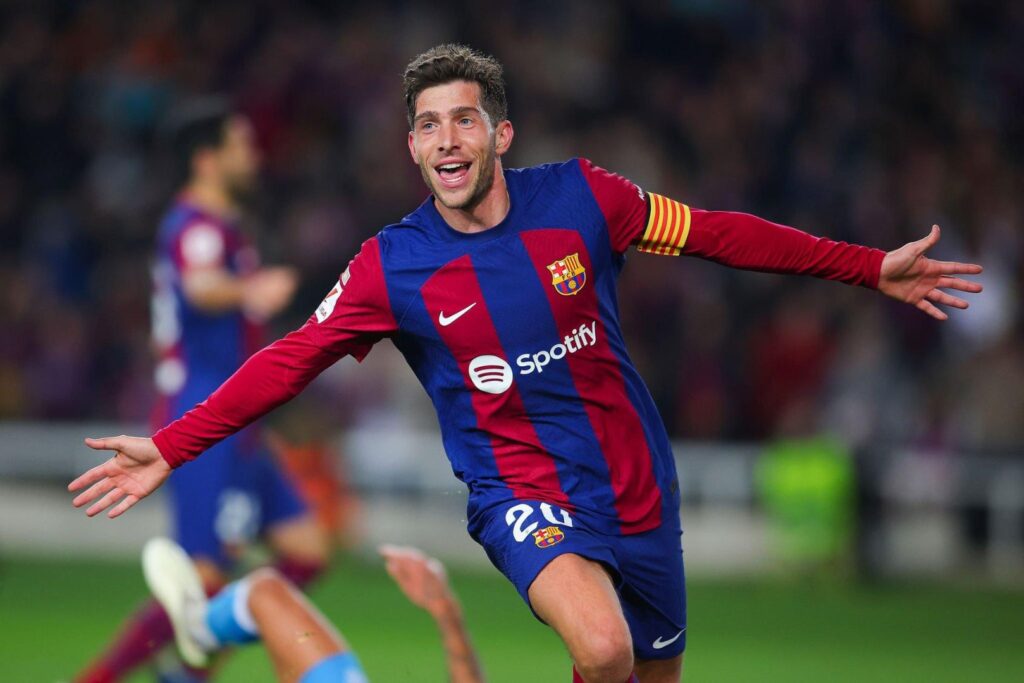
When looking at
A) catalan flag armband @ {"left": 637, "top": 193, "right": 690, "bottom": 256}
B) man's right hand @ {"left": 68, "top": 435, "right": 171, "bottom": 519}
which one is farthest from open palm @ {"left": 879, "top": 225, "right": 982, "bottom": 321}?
man's right hand @ {"left": 68, "top": 435, "right": 171, "bottom": 519}

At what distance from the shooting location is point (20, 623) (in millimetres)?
10438

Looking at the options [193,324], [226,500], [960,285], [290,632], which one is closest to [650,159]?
[193,324]

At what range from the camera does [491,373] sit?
526cm

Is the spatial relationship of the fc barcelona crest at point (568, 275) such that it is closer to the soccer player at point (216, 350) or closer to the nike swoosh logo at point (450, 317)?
the nike swoosh logo at point (450, 317)

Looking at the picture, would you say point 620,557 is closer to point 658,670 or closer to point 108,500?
point 658,670

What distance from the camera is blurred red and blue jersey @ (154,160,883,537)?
206 inches

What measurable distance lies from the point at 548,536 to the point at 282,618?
0.97 metres

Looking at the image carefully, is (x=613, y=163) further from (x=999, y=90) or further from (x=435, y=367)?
(x=435, y=367)

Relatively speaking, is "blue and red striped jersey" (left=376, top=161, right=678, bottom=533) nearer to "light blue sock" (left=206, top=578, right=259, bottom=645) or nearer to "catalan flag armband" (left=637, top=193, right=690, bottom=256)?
"catalan flag armband" (left=637, top=193, right=690, bottom=256)

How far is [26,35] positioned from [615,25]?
20.5ft

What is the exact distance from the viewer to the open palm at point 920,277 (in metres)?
5.33

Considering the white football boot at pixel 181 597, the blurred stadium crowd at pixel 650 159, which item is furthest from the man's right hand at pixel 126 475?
the blurred stadium crowd at pixel 650 159

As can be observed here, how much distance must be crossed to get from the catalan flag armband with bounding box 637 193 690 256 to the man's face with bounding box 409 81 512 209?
0.54 metres

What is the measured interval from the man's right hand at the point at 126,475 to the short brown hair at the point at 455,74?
1324mm
